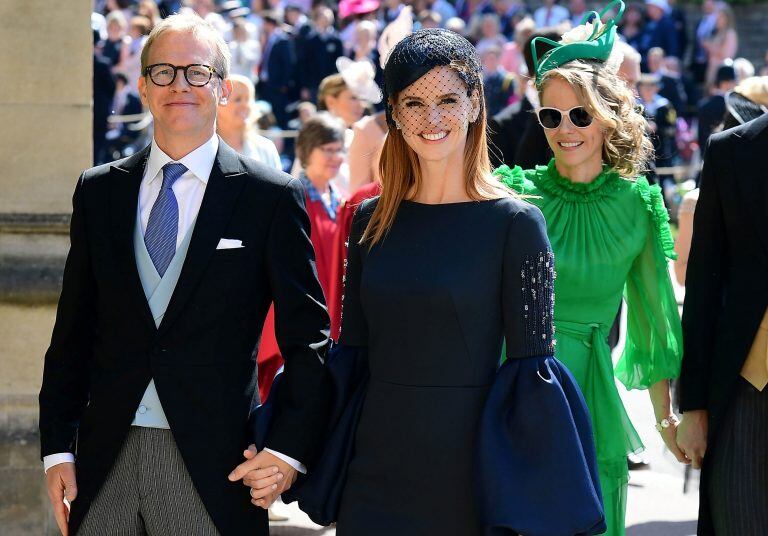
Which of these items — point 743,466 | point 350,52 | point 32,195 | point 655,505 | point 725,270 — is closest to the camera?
point 743,466

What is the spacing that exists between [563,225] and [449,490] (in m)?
Result: 1.27

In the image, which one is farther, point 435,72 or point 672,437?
point 672,437

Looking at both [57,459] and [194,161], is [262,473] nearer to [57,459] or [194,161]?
[57,459]

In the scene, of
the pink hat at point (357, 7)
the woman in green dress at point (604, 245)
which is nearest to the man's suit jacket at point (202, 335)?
the woman in green dress at point (604, 245)

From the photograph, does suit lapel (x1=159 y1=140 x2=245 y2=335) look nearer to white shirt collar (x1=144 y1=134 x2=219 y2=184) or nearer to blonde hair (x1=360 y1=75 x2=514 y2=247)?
white shirt collar (x1=144 y1=134 x2=219 y2=184)

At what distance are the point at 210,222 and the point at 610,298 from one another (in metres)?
1.46

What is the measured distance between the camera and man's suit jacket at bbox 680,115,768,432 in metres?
3.81

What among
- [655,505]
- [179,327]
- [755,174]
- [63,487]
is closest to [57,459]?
[63,487]

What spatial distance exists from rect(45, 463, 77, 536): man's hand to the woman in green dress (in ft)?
5.23

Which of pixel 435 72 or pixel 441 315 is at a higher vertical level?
pixel 435 72

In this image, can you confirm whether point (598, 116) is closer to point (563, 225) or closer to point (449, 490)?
point (563, 225)

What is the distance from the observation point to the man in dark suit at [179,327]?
3.35 meters

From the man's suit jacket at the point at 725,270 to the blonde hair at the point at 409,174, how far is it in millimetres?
817

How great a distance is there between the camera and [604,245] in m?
4.20
